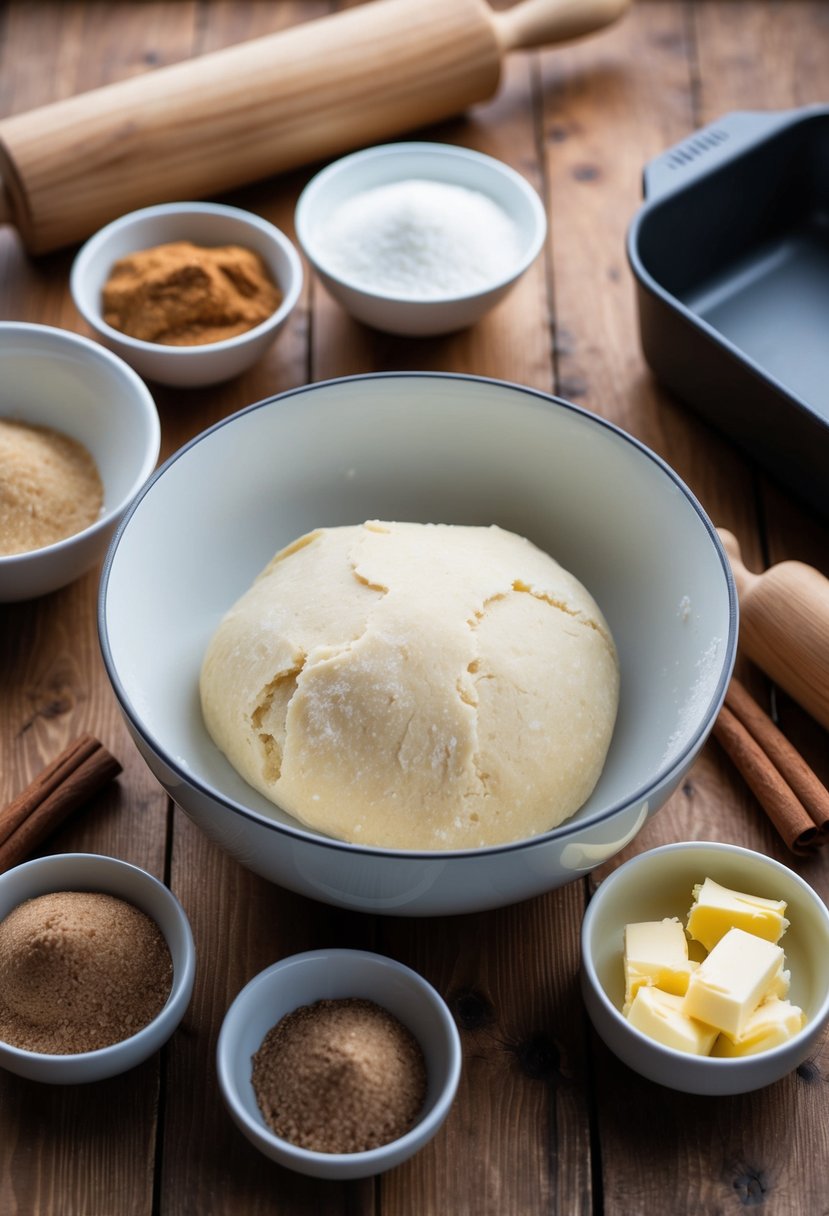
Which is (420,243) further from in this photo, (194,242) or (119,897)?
(119,897)

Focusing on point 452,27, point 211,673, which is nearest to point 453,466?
point 211,673

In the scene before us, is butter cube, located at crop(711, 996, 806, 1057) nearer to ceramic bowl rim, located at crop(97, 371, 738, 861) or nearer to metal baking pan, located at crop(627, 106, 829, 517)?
ceramic bowl rim, located at crop(97, 371, 738, 861)

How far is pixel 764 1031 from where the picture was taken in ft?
3.25

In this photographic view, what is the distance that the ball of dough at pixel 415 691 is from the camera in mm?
1079

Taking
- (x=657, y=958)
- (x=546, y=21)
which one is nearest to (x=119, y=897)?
(x=657, y=958)

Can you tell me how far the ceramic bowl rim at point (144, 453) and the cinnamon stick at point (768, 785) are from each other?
26.6 inches

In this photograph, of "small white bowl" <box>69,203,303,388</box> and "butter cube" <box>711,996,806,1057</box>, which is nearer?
"butter cube" <box>711,996,806,1057</box>

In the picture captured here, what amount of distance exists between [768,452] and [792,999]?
68 centimetres

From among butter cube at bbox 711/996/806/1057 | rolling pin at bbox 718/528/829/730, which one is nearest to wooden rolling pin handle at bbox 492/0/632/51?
rolling pin at bbox 718/528/829/730

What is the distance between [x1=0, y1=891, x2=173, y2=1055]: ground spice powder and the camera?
1014mm

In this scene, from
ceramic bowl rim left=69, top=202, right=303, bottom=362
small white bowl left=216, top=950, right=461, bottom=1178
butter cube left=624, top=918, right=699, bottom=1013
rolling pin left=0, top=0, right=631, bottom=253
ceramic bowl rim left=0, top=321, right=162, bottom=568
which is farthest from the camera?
rolling pin left=0, top=0, right=631, bottom=253

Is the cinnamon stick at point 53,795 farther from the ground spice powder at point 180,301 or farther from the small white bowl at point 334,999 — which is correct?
the ground spice powder at point 180,301

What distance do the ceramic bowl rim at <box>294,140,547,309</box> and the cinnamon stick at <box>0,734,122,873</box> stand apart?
0.70 m

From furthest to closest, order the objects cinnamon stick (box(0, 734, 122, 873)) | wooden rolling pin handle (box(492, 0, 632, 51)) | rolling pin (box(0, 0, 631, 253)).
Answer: wooden rolling pin handle (box(492, 0, 632, 51)) → rolling pin (box(0, 0, 631, 253)) → cinnamon stick (box(0, 734, 122, 873))
